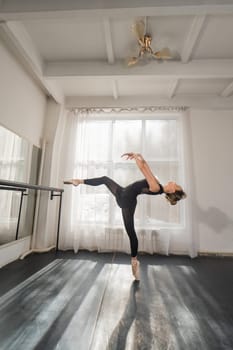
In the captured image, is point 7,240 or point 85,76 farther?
point 85,76

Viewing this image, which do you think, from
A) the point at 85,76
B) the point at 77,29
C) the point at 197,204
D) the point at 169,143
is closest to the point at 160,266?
the point at 197,204

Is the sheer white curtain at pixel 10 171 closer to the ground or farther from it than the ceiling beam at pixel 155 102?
closer to the ground

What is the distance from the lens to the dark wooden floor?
1216 mm

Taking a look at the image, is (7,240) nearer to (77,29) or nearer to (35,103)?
(35,103)

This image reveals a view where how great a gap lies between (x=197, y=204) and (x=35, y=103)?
341 cm

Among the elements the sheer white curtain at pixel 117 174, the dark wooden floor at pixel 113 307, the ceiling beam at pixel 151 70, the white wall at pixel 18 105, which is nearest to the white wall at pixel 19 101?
the white wall at pixel 18 105

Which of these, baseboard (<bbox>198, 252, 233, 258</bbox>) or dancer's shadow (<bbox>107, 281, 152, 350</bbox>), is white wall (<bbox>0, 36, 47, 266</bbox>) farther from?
baseboard (<bbox>198, 252, 233, 258</bbox>)

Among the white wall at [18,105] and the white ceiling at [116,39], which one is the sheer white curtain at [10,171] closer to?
the white wall at [18,105]

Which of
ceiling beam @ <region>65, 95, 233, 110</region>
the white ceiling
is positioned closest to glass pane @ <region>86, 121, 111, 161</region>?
ceiling beam @ <region>65, 95, 233, 110</region>

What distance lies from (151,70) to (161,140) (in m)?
1.28

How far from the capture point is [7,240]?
267cm

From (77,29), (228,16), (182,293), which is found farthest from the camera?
(77,29)

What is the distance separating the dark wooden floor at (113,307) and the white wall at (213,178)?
2.52ft

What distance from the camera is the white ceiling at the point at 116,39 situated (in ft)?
6.06
